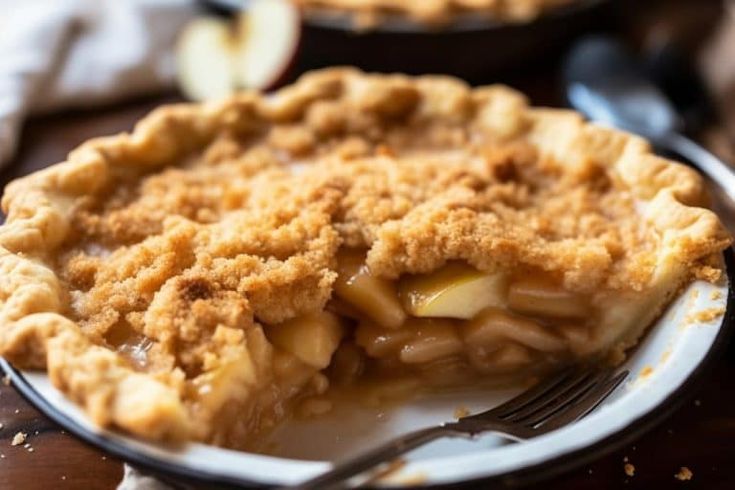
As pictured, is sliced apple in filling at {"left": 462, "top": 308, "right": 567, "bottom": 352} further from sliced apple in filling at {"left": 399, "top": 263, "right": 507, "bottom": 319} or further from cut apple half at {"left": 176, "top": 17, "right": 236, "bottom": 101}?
cut apple half at {"left": 176, "top": 17, "right": 236, "bottom": 101}

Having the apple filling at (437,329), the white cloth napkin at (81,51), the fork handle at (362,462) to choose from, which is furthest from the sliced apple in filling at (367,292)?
the white cloth napkin at (81,51)

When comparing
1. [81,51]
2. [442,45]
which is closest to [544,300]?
[442,45]

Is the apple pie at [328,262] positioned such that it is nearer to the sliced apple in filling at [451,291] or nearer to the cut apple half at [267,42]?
the sliced apple in filling at [451,291]

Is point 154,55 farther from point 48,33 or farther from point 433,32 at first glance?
point 433,32

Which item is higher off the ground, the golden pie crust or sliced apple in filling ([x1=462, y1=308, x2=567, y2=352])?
the golden pie crust

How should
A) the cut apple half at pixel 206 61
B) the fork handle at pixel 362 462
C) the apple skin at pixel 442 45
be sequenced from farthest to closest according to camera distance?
the cut apple half at pixel 206 61 → the apple skin at pixel 442 45 → the fork handle at pixel 362 462

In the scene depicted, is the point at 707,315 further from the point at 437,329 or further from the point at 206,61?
the point at 206,61

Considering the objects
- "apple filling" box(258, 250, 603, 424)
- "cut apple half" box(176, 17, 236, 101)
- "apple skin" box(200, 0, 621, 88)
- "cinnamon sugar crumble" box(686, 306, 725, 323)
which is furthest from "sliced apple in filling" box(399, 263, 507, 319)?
"cut apple half" box(176, 17, 236, 101)
